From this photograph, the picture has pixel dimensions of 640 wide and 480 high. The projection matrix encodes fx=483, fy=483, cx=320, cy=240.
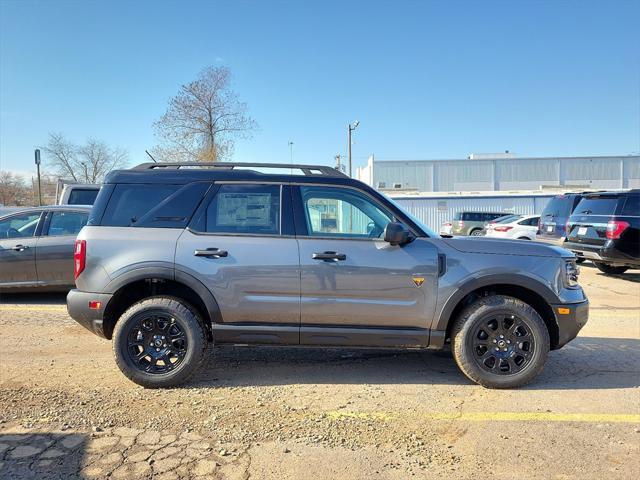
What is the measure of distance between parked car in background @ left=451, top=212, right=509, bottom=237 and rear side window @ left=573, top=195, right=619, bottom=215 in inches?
485

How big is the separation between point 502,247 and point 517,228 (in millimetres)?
15383

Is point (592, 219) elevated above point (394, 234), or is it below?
below

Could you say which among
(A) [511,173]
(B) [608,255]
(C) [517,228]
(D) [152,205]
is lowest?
(B) [608,255]

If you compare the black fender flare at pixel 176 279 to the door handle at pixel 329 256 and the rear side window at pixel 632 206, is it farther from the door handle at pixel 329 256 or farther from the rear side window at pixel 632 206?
the rear side window at pixel 632 206

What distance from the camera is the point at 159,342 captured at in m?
4.29

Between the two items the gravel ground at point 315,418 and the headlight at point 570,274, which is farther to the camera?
the headlight at point 570,274

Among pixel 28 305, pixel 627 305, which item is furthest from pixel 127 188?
pixel 627 305

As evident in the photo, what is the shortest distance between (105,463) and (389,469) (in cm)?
175

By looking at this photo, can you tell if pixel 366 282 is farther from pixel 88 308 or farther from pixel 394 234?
pixel 88 308

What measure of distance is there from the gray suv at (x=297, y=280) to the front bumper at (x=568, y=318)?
0.01 metres

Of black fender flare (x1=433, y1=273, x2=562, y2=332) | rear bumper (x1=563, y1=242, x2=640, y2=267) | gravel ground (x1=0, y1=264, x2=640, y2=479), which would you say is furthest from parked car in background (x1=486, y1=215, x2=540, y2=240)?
black fender flare (x1=433, y1=273, x2=562, y2=332)

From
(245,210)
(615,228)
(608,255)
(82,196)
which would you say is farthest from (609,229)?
(82,196)

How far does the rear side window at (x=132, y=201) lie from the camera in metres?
4.36

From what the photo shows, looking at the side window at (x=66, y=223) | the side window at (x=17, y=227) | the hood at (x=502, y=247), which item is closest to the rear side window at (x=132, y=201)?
the hood at (x=502, y=247)
